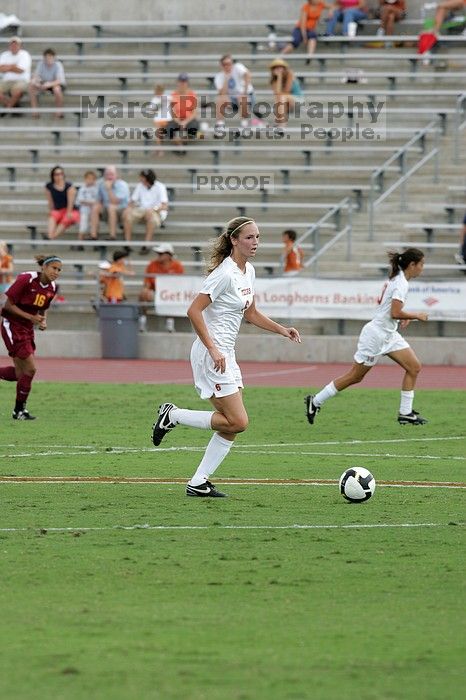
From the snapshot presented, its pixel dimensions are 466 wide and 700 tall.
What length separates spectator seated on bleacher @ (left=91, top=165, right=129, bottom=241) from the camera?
1152 inches

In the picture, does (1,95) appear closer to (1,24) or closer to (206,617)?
(1,24)

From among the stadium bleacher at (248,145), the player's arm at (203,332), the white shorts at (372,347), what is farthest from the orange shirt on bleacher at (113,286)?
→ the player's arm at (203,332)

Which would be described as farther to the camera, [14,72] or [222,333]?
[14,72]

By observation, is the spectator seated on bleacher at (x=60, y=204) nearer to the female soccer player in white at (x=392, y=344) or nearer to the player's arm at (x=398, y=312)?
the female soccer player in white at (x=392, y=344)

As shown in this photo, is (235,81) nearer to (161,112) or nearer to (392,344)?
(161,112)

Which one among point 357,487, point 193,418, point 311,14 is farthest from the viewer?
point 311,14

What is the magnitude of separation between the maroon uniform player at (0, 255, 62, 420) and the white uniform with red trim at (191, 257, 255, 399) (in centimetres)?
567

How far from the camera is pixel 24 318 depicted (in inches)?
649

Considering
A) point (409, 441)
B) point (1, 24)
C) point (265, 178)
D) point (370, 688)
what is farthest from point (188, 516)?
point (1, 24)

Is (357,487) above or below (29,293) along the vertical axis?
below

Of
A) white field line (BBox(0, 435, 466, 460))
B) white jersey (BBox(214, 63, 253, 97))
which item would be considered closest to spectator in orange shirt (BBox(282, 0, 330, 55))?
white jersey (BBox(214, 63, 253, 97))

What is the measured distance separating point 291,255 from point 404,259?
10.4 metres

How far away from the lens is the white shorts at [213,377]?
10609 millimetres
